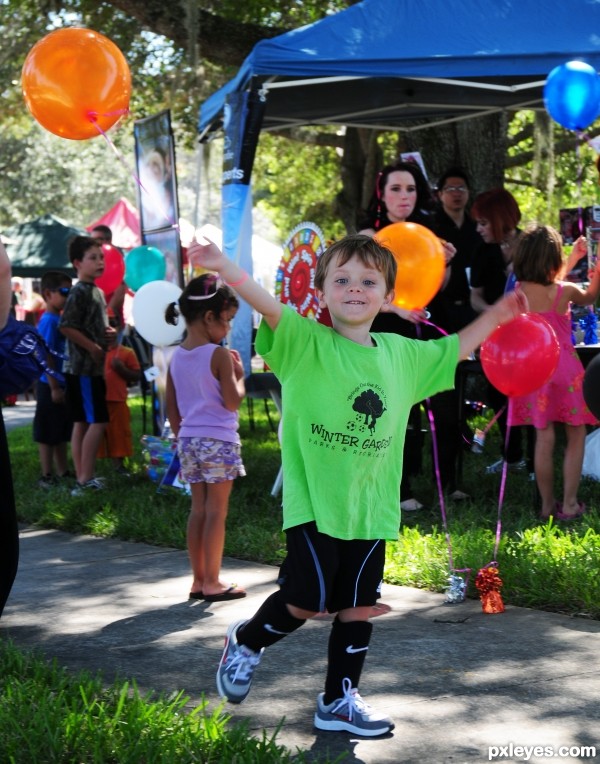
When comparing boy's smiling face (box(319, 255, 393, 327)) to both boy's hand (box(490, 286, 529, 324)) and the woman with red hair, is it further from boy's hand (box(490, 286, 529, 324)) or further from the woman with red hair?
the woman with red hair

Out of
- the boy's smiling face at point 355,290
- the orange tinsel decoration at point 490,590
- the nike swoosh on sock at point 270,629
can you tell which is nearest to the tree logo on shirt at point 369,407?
the boy's smiling face at point 355,290

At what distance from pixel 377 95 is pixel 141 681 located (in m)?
7.12

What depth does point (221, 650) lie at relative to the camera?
4.60 metres

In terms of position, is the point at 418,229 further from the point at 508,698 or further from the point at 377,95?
the point at 377,95

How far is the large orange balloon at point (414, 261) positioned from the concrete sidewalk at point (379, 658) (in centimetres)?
144

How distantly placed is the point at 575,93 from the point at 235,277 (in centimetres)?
405

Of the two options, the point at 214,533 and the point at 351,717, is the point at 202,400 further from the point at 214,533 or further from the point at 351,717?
the point at 351,717

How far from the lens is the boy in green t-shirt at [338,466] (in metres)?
3.67

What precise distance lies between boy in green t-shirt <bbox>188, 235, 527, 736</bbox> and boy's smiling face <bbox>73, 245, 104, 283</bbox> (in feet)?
17.5

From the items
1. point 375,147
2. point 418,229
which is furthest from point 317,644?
point 375,147

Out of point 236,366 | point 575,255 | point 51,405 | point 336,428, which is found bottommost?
point 51,405

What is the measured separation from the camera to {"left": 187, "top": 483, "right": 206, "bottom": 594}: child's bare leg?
550 cm

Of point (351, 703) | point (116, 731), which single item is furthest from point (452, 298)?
point (116, 731)

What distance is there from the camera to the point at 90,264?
8.85m
